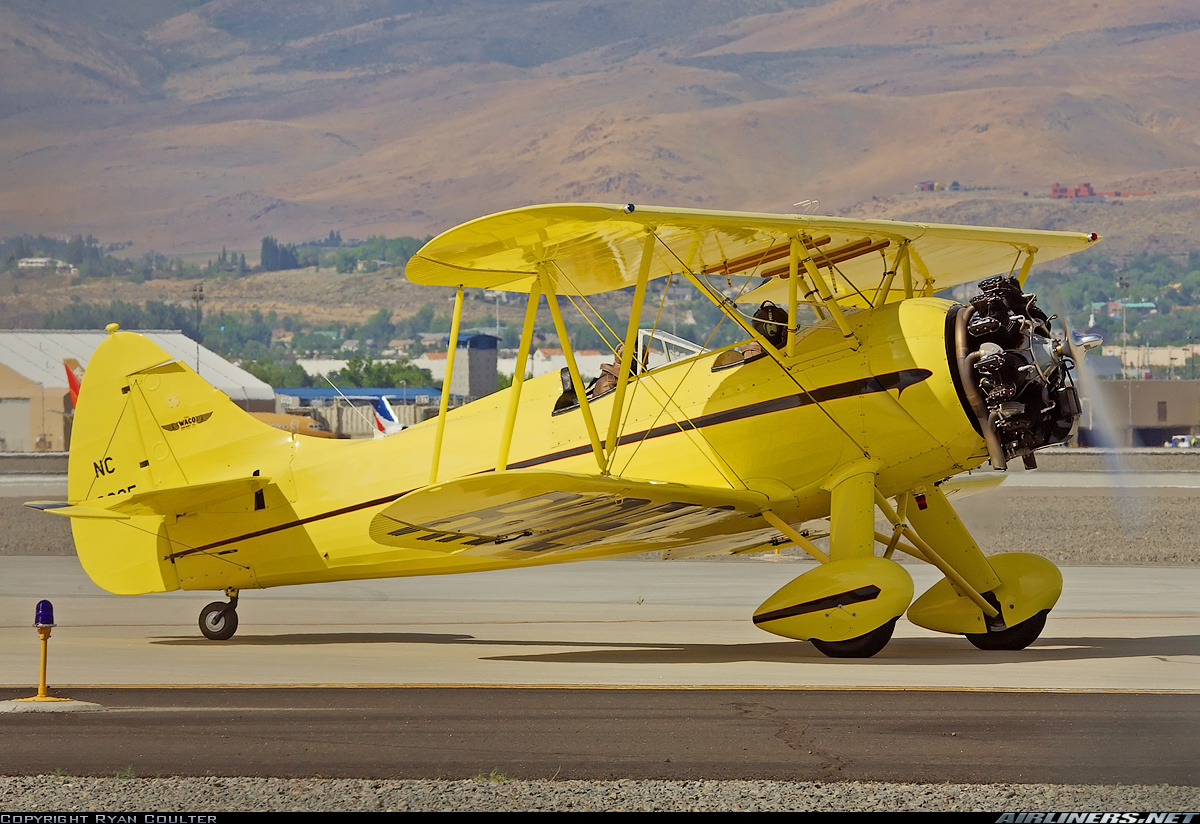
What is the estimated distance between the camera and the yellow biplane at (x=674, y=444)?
11.8 m

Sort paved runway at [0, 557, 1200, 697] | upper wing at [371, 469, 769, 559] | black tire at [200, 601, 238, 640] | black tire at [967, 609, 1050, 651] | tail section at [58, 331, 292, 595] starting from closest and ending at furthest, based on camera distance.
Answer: upper wing at [371, 469, 769, 559], paved runway at [0, 557, 1200, 697], black tire at [967, 609, 1050, 651], black tire at [200, 601, 238, 640], tail section at [58, 331, 292, 595]

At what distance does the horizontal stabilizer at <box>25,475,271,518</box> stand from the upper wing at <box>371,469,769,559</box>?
2.11m

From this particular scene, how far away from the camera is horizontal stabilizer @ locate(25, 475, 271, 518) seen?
44.4 ft

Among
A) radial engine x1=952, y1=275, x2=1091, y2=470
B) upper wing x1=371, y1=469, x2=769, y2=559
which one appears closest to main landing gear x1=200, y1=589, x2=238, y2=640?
upper wing x1=371, y1=469, x2=769, y2=559

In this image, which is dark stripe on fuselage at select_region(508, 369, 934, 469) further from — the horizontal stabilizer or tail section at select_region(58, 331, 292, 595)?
tail section at select_region(58, 331, 292, 595)

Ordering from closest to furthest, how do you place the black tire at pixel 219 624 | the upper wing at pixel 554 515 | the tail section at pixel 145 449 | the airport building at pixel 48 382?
the upper wing at pixel 554 515
the black tire at pixel 219 624
the tail section at pixel 145 449
the airport building at pixel 48 382

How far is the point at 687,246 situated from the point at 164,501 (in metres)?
5.84

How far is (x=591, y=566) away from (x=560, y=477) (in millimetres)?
14390

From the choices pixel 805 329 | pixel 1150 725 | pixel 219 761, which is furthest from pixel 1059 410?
pixel 219 761

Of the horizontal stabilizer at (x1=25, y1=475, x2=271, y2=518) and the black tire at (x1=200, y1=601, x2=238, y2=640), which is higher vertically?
the horizontal stabilizer at (x1=25, y1=475, x2=271, y2=518)

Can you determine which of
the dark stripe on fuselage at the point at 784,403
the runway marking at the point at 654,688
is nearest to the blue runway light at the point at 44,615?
the runway marking at the point at 654,688

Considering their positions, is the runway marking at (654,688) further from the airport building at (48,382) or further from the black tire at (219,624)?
the airport building at (48,382)

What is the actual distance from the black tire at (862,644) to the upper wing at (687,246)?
3.19 m

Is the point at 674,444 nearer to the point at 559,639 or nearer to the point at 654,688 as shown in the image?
the point at 559,639
